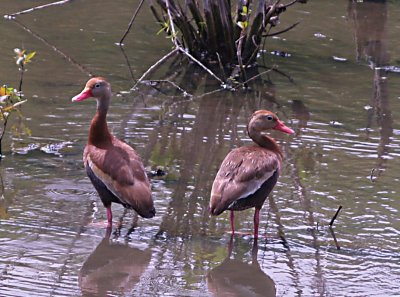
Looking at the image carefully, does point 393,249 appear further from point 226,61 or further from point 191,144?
point 226,61

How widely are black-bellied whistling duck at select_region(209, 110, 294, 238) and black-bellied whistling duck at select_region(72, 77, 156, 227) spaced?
56cm

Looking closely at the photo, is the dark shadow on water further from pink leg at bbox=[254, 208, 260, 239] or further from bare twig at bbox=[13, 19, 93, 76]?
bare twig at bbox=[13, 19, 93, 76]

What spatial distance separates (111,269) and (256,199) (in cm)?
141

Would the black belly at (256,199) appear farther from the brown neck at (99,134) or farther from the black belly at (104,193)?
the brown neck at (99,134)

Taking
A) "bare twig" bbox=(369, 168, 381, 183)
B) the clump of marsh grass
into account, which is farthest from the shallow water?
the clump of marsh grass

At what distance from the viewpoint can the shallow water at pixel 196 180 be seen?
262 inches

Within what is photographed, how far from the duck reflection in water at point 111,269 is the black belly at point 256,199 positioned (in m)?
0.86

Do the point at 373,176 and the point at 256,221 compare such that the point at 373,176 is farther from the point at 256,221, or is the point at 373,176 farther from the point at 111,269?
the point at 111,269

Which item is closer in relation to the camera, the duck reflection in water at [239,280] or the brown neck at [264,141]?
the duck reflection in water at [239,280]

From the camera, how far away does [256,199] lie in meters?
7.46

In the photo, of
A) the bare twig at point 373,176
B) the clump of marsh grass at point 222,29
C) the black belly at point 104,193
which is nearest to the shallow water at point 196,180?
the bare twig at point 373,176

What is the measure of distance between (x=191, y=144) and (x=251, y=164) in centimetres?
217

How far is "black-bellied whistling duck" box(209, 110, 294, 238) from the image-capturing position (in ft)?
23.7

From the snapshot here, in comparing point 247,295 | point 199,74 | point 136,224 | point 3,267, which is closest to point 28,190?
point 136,224
